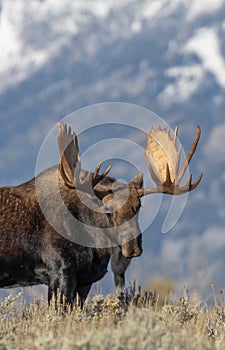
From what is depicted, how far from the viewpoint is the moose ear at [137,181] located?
10742mm

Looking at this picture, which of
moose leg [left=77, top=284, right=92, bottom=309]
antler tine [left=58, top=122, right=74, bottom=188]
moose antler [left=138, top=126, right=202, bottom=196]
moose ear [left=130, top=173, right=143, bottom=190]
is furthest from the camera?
moose antler [left=138, top=126, right=202, bottom=196]

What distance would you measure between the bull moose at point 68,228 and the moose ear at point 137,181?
5.8 inches

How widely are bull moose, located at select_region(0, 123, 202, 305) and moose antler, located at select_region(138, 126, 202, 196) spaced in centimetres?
32

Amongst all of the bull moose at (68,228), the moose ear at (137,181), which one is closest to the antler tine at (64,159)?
the bull moose at (68,228)

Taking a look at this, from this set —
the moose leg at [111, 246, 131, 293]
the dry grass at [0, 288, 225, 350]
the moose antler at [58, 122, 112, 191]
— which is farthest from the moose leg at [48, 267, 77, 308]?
the moose antler at [58, 122, 112, 191]

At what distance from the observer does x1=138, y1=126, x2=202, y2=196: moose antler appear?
10.9 meters

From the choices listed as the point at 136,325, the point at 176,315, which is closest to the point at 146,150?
the point at 176,315

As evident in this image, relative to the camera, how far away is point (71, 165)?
10.3 metres

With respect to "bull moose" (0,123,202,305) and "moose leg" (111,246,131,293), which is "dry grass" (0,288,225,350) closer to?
"moose leg" (111,246,131,293)

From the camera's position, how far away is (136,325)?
7055mm

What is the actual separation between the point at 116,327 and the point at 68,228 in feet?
9.01

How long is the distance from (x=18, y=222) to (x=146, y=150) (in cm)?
236

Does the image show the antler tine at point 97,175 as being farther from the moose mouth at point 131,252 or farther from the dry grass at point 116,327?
the dry grass at point 116,327

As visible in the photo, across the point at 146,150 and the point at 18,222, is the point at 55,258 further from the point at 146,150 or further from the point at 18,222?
the point at 146,150
